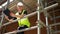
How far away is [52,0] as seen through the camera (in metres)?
2.79

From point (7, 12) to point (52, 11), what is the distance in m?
1.08

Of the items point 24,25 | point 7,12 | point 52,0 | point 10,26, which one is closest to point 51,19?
point 52,0

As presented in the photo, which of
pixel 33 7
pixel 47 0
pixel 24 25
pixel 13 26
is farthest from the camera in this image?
pixel 13 26

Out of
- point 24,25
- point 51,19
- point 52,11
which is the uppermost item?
point 52,11

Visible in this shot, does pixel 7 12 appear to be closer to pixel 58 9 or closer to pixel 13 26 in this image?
pixel 58 9

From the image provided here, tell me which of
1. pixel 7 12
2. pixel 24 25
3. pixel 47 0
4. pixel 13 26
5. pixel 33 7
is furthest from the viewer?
pixel 13 26

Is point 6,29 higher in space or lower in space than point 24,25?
higher

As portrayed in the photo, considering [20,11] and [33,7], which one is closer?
[20,11]

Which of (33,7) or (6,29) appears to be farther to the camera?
(6,29)

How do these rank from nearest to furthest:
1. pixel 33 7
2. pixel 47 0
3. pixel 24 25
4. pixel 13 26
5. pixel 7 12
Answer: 1. pixel 7 12
2. pixel 24 25
3. pixel 47 0
4. pixel 33 7
5. pixel 13 26

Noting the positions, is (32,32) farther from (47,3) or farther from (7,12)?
(7,12)

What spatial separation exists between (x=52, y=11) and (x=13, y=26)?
1.24 metres

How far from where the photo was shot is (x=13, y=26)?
3.70 meters

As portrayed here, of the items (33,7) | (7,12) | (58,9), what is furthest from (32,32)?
(7,12)
